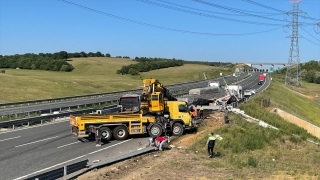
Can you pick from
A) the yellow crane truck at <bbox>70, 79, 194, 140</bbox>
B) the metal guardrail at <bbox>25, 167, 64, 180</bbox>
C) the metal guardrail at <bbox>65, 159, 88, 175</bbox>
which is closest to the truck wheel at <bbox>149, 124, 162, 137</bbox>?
the yellow crane truck at <bbox>70, 79, 194, 140</bbox>

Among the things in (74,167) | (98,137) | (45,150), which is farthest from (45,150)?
(74,167)

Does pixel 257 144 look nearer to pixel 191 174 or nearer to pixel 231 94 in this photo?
pixel 191 174

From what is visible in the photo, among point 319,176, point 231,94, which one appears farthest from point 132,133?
point 231,94

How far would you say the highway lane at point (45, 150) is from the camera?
15906 mm

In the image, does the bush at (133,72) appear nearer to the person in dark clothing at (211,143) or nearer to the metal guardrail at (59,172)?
the person in dark clothing at (211,143)

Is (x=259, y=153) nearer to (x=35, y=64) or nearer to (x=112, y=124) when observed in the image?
(x=112, y=124)

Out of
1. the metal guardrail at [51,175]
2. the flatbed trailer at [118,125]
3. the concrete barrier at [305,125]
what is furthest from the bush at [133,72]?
the metal guardrail at [51,175]

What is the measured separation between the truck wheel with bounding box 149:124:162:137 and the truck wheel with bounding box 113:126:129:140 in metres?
1.50

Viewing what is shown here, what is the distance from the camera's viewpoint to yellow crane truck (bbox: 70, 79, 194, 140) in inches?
894

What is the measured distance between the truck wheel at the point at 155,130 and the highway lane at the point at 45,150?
0.63 metres

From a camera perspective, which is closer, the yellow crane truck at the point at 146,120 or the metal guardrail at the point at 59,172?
the metal guardrail at the point at 59,172

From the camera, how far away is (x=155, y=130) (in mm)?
23422

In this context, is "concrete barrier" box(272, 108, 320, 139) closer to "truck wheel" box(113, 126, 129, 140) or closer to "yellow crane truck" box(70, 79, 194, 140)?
"yellow crane truck" box(70, 79, 194, 140)

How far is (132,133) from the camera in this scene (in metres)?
23.4
